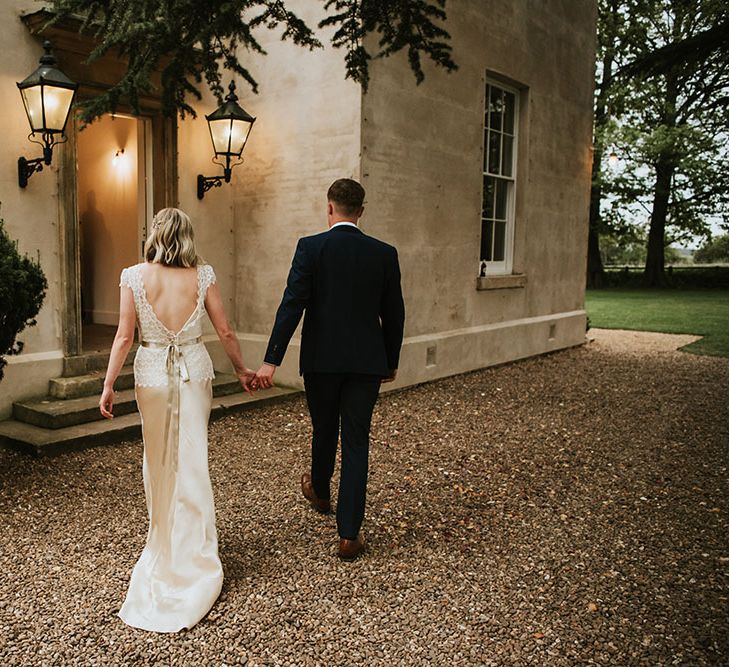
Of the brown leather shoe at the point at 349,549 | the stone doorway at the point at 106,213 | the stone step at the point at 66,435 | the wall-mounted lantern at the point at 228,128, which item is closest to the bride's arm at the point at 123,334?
the brown leather shoe at the point at 349,549

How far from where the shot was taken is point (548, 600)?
324 centimetres

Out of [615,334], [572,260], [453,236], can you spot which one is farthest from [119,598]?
[615,334]

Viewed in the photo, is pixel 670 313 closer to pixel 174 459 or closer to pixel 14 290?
pixel 14 290

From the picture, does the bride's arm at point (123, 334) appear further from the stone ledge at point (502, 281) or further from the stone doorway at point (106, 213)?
the stone ledge at point (502, 281)

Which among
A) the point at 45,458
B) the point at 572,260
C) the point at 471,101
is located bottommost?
the point at 45,458

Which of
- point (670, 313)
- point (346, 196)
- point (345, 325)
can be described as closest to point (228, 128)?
point (346, 196)

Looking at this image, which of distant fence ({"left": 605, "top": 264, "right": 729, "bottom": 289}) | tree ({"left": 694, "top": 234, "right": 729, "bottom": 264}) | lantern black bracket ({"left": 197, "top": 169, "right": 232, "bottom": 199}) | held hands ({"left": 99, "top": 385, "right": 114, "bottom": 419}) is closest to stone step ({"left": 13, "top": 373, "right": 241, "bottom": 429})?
lantern black bracket ({"left": 197, "top": 169, "right": 232, "bottom": 199})

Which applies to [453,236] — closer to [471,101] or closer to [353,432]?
[471,101]

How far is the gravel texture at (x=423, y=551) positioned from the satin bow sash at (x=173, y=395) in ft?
2.48

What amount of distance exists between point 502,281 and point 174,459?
710 centimetres

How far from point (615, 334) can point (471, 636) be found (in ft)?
39.7

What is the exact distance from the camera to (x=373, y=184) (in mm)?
7367

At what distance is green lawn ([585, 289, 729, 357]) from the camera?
539 inches

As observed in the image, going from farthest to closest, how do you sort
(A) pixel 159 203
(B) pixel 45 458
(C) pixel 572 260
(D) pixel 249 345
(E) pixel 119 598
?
(C) pixel 572 260
(D) pixel 249 345
(A) pixel 159 203
(B) pixel 45 458
(E) pixel 119 598
